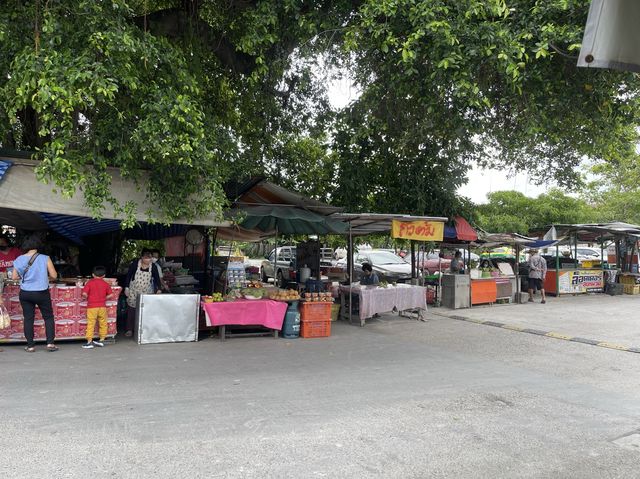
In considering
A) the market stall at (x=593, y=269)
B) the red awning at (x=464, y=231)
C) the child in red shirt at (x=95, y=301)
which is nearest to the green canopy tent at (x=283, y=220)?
the child in red shirt at (x=95, y=301)

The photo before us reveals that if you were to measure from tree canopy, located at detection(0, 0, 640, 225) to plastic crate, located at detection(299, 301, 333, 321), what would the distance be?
3.03 m

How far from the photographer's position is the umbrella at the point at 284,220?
29.6 feet

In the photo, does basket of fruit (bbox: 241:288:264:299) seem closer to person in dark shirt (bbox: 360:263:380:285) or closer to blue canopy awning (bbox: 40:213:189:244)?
blue canopy awning (bbox: 40:213:189:244)

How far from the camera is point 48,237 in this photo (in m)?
12.1

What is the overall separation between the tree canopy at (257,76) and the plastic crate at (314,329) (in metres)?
3.21

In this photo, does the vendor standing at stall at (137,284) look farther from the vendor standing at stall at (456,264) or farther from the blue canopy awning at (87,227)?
the vendor standing at stall at (456,264)

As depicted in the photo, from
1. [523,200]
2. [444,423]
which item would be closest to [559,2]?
[444,423]

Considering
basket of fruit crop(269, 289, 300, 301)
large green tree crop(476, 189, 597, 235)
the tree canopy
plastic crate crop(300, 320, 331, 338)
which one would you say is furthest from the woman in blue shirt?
large green tree crop(476, 189, 597, 235)

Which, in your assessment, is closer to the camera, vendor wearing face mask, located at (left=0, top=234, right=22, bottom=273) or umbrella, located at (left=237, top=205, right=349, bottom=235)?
vendor wearing face mask, located at (left=0, top=234, right=22, bottom=273)

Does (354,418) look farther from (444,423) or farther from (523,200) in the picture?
(523,200)

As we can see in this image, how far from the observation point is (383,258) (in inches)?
816

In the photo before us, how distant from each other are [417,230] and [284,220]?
338cm

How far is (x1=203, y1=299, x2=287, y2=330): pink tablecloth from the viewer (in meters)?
8.56

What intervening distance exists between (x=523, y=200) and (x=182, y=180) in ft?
97.5
